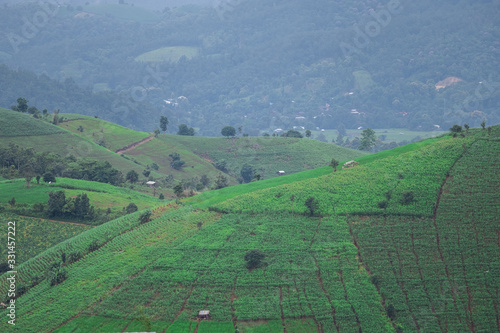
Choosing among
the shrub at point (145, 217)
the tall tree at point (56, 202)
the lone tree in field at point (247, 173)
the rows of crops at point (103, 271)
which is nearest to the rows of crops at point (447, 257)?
the rows of crops at point (103, 271)

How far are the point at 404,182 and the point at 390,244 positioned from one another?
39.0 ft

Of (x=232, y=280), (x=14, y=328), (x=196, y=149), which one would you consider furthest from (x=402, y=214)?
(x=196, y=149)

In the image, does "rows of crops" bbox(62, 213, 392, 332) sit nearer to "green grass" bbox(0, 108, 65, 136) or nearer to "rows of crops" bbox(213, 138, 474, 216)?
"rows of crops" bbox(213, 138, 474, 216)

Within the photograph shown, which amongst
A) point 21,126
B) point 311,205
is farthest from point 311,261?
point 21,126

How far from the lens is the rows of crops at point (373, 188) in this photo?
58.8 meters

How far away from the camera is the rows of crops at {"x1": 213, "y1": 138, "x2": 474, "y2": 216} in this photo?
58.8 metres

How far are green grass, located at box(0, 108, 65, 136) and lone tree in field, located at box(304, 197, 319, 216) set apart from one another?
7887 centimetres

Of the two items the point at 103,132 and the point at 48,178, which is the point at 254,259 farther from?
the point at 103,132

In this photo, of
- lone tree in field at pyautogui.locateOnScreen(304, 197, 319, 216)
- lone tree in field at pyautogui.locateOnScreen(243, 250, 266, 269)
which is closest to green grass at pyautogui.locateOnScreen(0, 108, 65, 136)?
lone tree in field at pyautogui.locateOnScreen(304, 197, 319, 216)

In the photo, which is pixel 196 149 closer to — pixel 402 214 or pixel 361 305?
pixel 402 214

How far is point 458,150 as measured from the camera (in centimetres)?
6669

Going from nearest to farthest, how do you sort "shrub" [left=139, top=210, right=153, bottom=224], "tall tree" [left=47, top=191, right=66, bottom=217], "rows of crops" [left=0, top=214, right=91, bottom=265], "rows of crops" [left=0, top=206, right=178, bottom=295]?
"rows of crops" [left=0, top=206, right=178, bottom=295], "rows of crops" [left=0, top=214, right=91, bottom=265], "shrub" [left=139, top=210, right=153, bottom=224], "tall tree" [left=47, top=191, right=66, bottom=217]

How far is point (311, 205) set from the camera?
59812 mm

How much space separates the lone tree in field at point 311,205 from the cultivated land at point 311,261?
1.53ft
